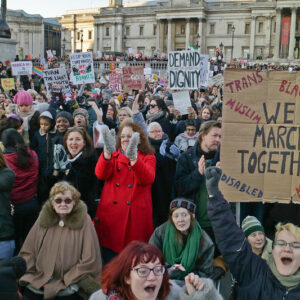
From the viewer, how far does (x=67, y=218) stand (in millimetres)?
3732

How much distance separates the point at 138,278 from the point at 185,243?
1.44 metres

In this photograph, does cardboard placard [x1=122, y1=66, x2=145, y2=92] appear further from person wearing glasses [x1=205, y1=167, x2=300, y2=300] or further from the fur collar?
person wearing glasses [x1=205, y1=167, x2=300, y2=300]

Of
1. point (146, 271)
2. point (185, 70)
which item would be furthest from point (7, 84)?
point (146, 271)

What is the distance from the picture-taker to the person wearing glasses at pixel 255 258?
7.85 ft

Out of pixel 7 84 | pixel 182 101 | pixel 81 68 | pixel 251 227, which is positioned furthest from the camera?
pixel 7 84

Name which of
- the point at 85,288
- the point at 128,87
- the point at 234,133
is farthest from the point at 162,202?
the point at 128,87

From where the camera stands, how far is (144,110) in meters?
9.00

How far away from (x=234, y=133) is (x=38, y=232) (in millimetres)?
1907

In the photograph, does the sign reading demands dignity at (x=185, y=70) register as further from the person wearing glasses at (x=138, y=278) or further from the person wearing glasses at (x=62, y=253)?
the person wearing glasses at (x=138, y=278)

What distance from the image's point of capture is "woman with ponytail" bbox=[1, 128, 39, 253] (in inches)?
171

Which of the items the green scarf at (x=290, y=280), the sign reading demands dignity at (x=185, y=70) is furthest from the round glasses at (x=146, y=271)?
the sign reading demands dignity at (x=185, y=70)

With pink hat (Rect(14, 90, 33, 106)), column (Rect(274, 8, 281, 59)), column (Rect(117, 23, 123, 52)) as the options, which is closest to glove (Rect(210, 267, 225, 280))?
pink hat (Rect(14, 90, 33, 106))

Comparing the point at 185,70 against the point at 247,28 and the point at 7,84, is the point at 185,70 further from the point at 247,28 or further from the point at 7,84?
the point at 247,28

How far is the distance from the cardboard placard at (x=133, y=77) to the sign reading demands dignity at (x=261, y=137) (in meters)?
8.13
